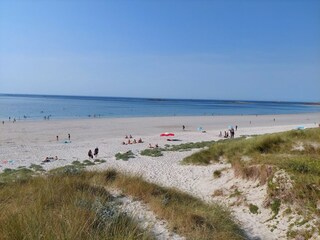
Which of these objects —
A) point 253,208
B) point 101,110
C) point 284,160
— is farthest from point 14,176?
point 101,110

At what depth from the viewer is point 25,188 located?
752 cm

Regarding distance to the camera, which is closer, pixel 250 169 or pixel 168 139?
pixel 250 169

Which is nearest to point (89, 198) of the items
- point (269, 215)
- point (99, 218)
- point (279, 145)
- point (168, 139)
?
point (99, 218)

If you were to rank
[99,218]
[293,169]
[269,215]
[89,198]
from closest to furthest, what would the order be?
[99,218], [89,198], [269,215], [293,169]

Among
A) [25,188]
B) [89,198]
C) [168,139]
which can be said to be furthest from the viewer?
[168,139]

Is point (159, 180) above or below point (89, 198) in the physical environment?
below

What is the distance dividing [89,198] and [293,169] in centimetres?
579

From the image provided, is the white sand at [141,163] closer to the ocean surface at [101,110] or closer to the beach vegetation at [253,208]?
the beach vegetation at [253,208]

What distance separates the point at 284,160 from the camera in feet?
32.3

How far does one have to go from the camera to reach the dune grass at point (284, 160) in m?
8.12

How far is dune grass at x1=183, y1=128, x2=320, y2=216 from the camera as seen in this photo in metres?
8.12

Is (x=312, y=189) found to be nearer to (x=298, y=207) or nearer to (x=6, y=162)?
(x=298, y=207)

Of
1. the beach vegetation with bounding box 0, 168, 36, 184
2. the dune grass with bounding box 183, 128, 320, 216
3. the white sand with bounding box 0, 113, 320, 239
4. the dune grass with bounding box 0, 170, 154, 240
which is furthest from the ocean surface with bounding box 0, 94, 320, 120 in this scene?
the dune grass with bounding box 0, 170, 154, 240

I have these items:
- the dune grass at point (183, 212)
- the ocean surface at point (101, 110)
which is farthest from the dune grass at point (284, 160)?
the ocean surface at point (101, 110)
